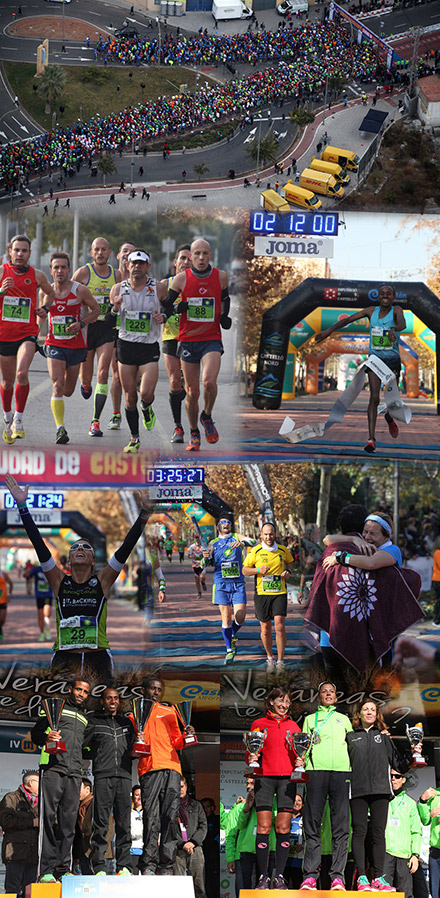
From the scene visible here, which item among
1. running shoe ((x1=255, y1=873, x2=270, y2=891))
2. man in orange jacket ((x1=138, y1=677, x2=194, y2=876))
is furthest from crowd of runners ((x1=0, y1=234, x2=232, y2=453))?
running shoe ((x1=255, y1=873, x2=270, y2=891))

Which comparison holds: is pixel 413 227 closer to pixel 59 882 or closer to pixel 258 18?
pixel 59 882

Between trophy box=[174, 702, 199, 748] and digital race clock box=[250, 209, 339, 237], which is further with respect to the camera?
digital race clock box=[250, 209, 339, 237]

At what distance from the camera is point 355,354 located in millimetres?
16781

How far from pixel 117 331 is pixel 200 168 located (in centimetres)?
1268

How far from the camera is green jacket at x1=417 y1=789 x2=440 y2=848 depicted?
1241 centimetres

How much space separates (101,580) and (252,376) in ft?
12.9

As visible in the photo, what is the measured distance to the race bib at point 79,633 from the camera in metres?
13.8

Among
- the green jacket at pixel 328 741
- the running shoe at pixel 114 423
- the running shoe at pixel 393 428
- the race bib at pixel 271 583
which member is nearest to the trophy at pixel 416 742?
the green jacket at pixel 328 741

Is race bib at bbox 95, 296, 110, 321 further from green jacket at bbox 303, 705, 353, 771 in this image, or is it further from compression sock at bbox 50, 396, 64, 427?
green jacket at bbox 303, 705, 353, 771

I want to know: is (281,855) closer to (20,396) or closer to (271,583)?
(271,583)

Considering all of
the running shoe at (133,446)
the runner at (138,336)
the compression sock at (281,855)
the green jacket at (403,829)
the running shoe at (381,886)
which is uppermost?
the runner at (138,336)

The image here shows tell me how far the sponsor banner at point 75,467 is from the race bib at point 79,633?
2.28 metres

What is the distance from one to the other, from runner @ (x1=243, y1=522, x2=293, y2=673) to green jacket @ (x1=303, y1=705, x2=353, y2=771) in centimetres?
244

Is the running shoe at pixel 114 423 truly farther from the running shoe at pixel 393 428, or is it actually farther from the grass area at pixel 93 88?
the grass area at pixel 93 88
